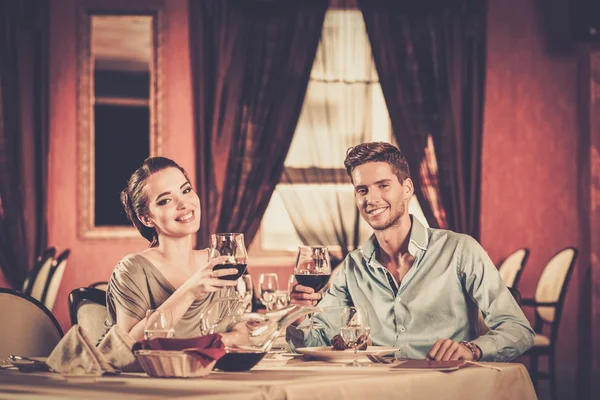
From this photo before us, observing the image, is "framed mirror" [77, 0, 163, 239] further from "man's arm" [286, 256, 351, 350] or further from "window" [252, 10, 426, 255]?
"man's arm" [286, 256, 351, 350]

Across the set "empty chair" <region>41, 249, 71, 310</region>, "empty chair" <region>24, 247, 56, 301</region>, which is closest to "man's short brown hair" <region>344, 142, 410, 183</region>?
"empty chair" <region>41, 249, 71, 310</region>

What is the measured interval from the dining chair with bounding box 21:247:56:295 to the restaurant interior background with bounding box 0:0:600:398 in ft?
1.24

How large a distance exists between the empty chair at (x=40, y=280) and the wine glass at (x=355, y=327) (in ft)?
12.9

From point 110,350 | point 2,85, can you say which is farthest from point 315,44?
point 110,350

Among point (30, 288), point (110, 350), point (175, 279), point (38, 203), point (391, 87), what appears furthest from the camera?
point (391, 87)

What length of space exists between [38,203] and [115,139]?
72 cm

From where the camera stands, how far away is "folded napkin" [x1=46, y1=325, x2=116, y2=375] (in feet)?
6.95

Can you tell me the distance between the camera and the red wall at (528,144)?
711 cm

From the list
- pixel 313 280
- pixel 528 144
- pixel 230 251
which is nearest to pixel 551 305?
pixel 528 144

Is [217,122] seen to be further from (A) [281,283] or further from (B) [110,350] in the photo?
(B) [110,350]

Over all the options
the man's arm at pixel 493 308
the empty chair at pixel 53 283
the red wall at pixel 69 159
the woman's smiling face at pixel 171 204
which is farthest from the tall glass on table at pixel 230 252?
the red wall at pixel 69 159

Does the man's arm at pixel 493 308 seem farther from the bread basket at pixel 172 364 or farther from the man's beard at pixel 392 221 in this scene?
the bread basket at pixel 172 364

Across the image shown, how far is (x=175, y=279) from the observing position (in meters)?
2.91

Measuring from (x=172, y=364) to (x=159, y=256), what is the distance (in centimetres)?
94
